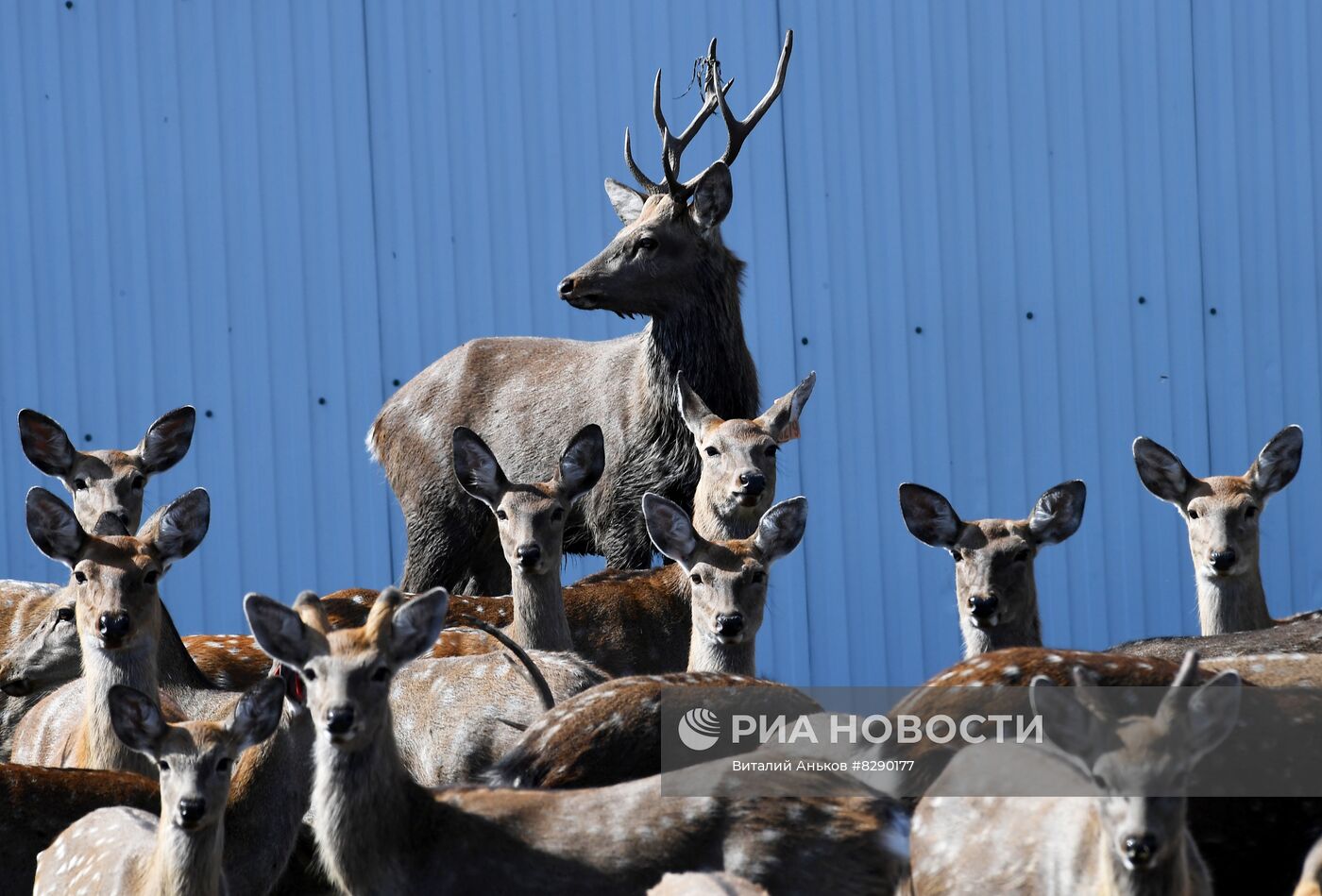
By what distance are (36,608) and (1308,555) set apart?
569cm

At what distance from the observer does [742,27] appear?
386 inches

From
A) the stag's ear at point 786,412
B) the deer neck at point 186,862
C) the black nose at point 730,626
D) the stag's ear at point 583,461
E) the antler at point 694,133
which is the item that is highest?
the antler at point 694,133

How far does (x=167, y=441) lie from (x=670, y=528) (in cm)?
214

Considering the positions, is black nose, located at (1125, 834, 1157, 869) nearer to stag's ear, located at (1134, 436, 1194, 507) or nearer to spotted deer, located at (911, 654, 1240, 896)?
spotted deer, located at (911, 654, 1240, 896)

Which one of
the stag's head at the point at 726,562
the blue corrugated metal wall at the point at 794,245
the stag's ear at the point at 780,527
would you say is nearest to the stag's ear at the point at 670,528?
the stag's head at the point at 726,562

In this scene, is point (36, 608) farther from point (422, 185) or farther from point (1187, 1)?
point (1187, 1)

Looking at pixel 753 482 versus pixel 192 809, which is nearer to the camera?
pixel 192 809

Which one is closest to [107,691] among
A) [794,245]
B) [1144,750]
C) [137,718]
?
[137,718]

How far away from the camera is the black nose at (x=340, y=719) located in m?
4.30

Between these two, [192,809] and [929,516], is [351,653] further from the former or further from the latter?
[929,516]

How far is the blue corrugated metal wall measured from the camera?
32.1 ft

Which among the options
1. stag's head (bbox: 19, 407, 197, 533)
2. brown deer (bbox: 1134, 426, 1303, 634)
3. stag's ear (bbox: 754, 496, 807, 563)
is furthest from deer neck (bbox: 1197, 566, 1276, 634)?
stag's head (bbox: 19, 407, 197, 533)

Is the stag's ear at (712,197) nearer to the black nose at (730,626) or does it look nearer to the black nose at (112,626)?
the black nose at (730,626)

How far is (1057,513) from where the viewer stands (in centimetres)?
640
